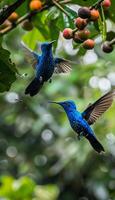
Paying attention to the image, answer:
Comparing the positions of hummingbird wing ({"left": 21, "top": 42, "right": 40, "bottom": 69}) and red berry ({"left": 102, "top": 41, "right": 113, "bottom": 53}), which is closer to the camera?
red berry ({"left": 102, "top": 41, "right": 113, "bottom": 53})

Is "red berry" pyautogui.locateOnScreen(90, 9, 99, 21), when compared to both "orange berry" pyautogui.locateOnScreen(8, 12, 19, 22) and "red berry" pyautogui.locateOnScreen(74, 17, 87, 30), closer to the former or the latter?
"red berry" pyautogui.locateOnScreen(74, 17, 87, 30)

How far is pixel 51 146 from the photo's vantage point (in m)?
8.80

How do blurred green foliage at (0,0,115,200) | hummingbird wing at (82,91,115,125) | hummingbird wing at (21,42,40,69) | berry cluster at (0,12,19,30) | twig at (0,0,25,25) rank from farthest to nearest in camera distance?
blurred green foliage at (0,0,115,200), berry cluster at (0,12,19,30), hummingbird wing at (21,42,40,69), hummingbird wing at (82,91,115,125), twig at (0,0,25,25)

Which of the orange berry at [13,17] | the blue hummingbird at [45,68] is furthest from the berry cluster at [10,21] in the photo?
the blue hummingbird at [45,68]

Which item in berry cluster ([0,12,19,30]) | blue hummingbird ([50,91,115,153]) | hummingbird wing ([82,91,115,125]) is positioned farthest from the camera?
berry cluster ([0,12,19,30])

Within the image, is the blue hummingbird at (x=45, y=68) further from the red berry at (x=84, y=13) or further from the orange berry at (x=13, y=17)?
the orange berry at (x=13, y=17)

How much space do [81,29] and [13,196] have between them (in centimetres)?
323

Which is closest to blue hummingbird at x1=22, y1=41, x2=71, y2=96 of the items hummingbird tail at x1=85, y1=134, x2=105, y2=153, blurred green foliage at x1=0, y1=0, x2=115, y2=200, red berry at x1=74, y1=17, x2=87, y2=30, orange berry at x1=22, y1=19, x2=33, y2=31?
red berry at x1=74, y1=17, x2=87, y2=30

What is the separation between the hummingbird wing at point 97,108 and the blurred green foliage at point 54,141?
2.23m

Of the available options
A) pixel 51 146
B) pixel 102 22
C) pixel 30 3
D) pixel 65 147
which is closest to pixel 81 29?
pixel 102 22

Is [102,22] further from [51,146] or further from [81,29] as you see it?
[51,146]

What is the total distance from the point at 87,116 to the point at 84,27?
296mm

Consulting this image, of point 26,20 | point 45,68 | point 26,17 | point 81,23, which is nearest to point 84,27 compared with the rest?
point 81,23

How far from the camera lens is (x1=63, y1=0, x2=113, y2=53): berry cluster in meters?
1.74
